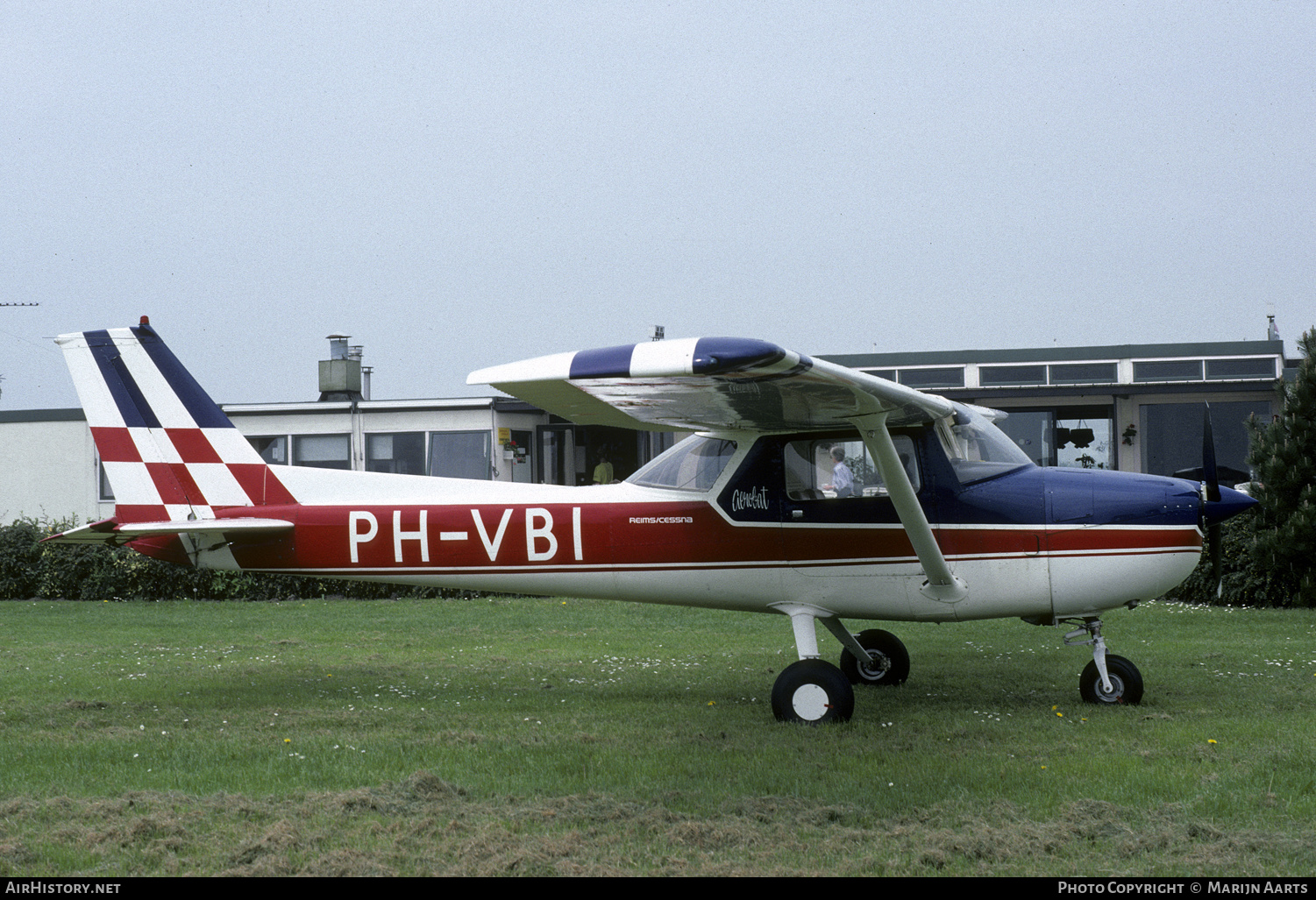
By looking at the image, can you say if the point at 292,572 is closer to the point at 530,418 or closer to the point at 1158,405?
the point at 530,418

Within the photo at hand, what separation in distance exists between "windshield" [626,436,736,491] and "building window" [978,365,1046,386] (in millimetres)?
13702

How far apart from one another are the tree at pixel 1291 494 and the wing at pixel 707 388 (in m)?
9.17

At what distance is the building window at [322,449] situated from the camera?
21.3 m

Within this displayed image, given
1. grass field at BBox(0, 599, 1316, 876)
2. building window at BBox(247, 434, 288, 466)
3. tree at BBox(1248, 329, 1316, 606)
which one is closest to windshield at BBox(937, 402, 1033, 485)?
grass field at BBox(0, 599, 1316, 876)

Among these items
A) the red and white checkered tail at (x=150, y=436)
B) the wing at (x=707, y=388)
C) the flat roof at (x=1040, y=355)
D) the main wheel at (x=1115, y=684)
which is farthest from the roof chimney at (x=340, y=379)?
the main wheel at (x=1115, y=684)

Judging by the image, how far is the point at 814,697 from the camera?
752 cm

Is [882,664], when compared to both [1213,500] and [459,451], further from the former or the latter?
[459,451]

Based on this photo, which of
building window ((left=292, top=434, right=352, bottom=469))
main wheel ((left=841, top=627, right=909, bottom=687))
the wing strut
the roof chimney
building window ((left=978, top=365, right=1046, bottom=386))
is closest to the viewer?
the wing strut

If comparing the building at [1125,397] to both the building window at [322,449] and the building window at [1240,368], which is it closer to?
the building window at [1240,368]

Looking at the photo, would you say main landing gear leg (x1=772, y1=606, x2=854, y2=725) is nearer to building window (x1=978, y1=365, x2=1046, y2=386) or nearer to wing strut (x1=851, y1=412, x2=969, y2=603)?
wing strut (x1=851, y1=412, x2=969, y2=603)

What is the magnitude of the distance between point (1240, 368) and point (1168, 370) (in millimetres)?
1198

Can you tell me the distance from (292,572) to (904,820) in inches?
224

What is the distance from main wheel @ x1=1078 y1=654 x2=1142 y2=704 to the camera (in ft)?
26.5
